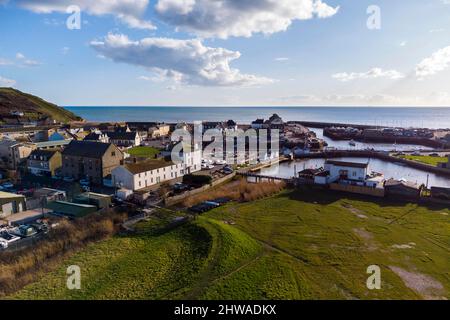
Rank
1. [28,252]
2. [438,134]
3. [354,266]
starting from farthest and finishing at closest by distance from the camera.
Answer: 1. [438,134]
2. [28,252]
3. [354,266]

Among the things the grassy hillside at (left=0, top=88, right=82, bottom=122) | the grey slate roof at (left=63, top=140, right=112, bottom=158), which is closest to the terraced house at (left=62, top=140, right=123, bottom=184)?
the grey slate roof at (left=63, top=140, right=112, bottom=158)

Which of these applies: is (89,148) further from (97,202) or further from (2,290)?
(2,290)

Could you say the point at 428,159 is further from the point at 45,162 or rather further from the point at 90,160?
the point at 45,162

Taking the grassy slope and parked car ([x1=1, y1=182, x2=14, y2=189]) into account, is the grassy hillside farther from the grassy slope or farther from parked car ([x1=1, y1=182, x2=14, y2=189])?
the grassy slope

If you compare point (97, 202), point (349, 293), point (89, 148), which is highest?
point (89, 148)

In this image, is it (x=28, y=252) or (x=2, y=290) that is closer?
(x=2, y=290)
